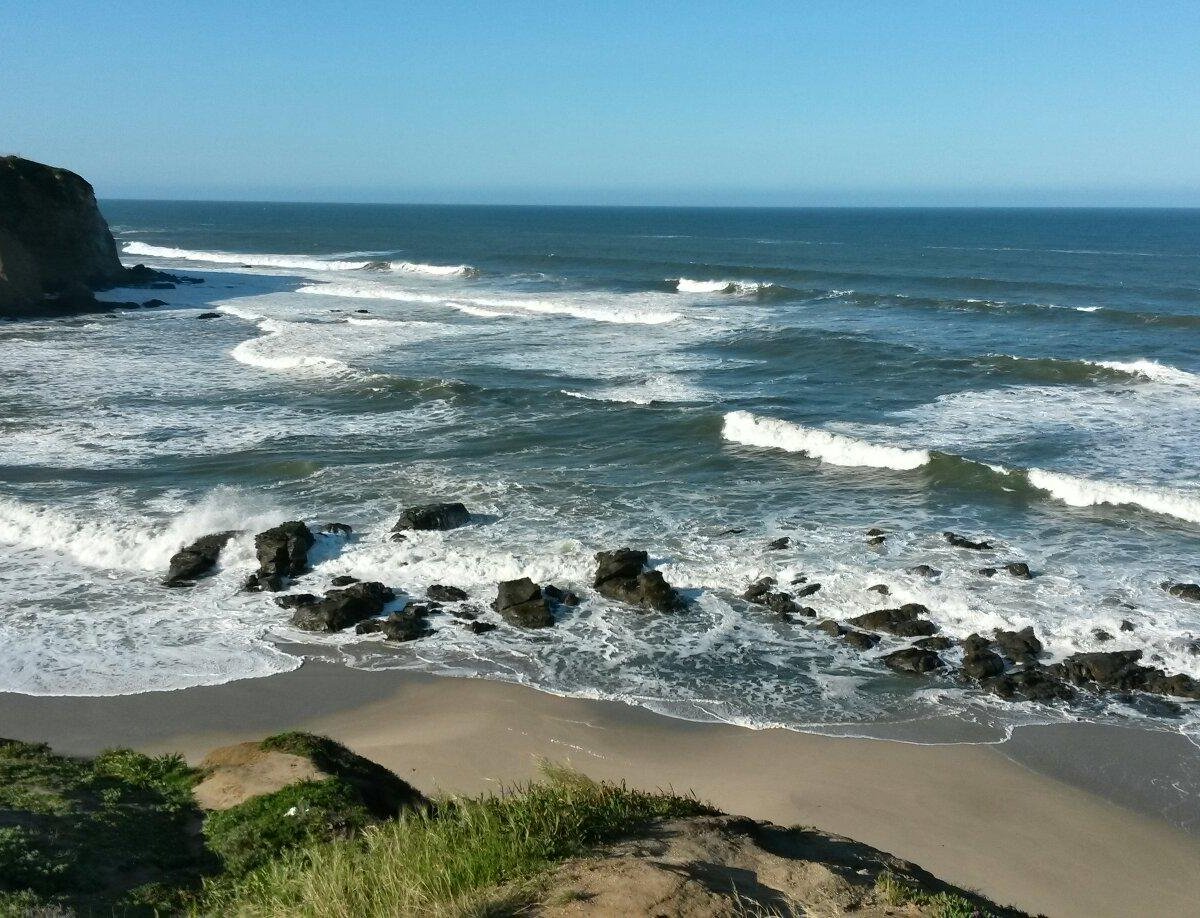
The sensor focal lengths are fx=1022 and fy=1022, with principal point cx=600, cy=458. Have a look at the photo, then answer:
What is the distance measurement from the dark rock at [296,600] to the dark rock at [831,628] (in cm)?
737

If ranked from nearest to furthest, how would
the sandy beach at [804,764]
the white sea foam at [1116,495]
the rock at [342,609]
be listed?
the sandy beach at [804,764] → the rock at [342,609] → the white sea foam at [1116,495]

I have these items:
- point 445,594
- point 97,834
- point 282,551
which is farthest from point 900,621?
point 97,834

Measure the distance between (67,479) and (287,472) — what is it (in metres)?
4.25

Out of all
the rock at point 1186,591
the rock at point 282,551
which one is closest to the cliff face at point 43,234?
the rock at point 282,551

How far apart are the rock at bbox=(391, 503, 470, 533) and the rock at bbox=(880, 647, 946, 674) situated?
25.6 feet

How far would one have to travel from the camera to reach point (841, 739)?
458 inches

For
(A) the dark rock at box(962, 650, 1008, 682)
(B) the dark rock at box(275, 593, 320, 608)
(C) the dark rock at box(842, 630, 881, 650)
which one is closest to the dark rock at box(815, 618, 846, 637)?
(C) the dark rock at box(842, 630, 881, 650)

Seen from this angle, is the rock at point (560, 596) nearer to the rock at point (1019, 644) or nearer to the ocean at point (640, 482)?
the ocean at point (640, 482)

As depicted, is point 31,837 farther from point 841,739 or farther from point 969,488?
point 969,488

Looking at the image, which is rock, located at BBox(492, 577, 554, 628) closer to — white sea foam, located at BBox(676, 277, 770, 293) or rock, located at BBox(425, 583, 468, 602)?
rock, located at BBox(425, 583, 468, 602)

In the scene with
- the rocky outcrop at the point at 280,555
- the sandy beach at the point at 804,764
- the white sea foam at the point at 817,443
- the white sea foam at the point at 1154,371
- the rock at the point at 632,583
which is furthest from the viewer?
the white sea foam at the point at 1154,371

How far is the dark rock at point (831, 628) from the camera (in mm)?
14172

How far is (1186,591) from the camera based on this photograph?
14.9 m

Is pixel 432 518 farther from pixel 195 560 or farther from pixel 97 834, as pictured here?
pixel 97 834
